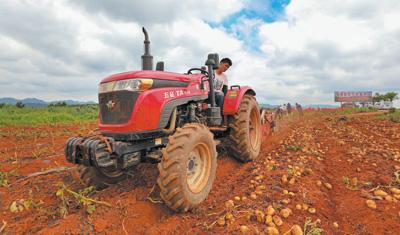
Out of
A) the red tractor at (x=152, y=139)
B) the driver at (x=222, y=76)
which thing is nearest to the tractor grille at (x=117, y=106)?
the red tractor at (x=152, y=139)

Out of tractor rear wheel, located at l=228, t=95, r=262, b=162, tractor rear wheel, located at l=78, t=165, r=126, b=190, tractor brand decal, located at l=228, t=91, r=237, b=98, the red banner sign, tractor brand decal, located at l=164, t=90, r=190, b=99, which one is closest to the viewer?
→ tractor brand decal, located at l=164, t=90, r=190, b=99

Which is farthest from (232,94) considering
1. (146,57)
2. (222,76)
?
(146,57)

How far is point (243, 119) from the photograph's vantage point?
15.4 ft

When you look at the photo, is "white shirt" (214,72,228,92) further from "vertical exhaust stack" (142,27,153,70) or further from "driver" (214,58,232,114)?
"vertical exhaust stack" (142,27,153,70)

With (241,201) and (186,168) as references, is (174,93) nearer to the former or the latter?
(186,168)

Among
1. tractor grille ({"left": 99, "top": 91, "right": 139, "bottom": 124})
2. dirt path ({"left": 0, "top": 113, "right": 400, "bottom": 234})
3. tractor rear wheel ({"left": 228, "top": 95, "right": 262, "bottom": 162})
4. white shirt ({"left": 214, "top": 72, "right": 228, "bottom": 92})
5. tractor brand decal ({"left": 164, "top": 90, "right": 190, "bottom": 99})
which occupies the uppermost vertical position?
white shirt ({"left": 214, "top": 72, "right": 228, "bottom": 92})

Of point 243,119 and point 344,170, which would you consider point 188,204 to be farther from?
point 344,170

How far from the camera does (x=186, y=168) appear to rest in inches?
112

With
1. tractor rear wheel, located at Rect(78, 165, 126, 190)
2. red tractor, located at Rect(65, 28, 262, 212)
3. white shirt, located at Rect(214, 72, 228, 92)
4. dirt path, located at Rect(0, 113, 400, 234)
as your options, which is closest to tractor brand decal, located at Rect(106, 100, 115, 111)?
red tractor, located at Rect(65, 28, 262, 212)

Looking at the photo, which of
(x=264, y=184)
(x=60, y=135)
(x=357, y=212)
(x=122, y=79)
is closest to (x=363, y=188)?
(x=357, y=212)

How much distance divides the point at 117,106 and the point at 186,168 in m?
1.17

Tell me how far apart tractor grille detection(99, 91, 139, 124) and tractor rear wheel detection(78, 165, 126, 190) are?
0.69 m

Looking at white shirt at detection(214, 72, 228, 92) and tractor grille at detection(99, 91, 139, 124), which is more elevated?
white shirt at detection(214, 72, 228, 92)

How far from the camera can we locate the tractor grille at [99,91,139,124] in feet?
9.89
